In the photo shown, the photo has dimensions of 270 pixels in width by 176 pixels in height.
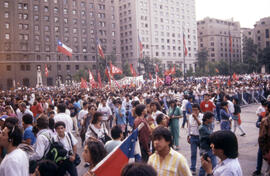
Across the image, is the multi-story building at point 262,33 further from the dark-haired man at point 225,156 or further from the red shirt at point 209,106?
the dark-haired man at point 225,156

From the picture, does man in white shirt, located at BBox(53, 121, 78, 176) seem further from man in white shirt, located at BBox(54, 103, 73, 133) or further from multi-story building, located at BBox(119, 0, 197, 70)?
multi-story building, located at BBox(119, 0, 197, 70)

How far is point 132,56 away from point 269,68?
137ft

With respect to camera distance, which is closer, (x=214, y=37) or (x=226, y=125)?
(x=226, y=125)

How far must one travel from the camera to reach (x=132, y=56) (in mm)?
89188

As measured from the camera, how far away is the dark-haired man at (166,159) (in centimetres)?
336

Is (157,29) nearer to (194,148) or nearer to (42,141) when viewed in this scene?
(194,148)

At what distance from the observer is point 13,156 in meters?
3.48

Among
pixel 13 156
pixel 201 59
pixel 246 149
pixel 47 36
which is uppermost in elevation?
pixel 47 36

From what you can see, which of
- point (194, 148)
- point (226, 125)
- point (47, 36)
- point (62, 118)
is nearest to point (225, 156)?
point (194, 148)

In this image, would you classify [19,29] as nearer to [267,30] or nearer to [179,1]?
[179,1]

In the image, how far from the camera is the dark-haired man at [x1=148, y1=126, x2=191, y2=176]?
11.0 feet

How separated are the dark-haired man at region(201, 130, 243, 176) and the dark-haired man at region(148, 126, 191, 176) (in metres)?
0.38

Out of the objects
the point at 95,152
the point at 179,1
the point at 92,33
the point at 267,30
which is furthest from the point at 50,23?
the point at 267,30

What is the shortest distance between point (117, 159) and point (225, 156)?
1387 mm
